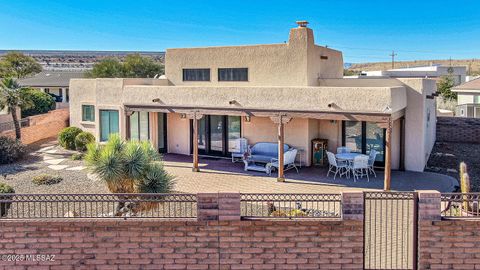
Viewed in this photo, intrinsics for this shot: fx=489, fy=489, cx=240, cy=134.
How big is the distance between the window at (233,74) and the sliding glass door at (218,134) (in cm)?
175

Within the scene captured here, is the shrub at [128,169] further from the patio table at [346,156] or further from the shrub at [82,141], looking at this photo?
the shrub at [82,141]

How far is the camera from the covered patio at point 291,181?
54.2ft

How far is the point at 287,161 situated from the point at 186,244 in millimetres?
10007

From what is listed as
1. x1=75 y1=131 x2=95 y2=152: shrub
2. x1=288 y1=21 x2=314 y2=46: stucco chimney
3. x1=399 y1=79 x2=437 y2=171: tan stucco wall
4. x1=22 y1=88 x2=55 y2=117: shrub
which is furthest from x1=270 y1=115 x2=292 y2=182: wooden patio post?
x1=22 y1=88 x2=55 y2=117: shrub

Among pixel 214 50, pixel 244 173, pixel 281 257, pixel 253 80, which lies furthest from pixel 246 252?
pixel 214 50

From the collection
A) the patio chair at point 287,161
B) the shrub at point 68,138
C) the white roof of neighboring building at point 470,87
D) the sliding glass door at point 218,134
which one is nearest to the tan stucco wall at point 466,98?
the white roof of neighboring building at point 470,87

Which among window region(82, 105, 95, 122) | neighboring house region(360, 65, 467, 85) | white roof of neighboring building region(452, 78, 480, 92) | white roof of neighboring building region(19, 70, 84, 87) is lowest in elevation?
window region(82, 105, 95, 122)

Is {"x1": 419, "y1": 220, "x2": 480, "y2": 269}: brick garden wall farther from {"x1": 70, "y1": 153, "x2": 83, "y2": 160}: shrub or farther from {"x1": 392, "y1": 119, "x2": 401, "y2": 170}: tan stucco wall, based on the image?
{"x1": 70, "y1": 153, "x2": 83, "y2": 160}: shrub

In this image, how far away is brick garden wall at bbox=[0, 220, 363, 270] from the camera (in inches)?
369

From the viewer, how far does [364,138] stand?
19.7 meters

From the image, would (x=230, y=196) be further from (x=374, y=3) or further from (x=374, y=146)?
(x=374, y=3)

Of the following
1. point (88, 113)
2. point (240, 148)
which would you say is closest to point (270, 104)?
point (240, 148)

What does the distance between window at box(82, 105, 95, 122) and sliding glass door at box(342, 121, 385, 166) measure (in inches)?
532

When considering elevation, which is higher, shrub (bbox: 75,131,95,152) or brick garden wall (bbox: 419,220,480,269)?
shrub (bbox: 75,131,95,152)
